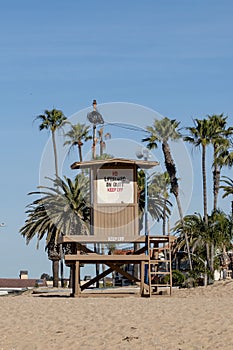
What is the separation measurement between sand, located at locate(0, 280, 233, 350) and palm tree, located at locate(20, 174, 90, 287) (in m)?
28.9

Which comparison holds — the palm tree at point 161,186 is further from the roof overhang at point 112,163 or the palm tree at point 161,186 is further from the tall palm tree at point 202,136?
the roof overhang at point 112,163

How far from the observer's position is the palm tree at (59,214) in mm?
53531

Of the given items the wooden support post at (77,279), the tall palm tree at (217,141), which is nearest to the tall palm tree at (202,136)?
the tall palm tree at (217,141)

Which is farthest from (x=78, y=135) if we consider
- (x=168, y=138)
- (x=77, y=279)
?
(x=77, y=279)

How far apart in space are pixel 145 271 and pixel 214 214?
2645cm

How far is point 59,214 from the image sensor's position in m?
54.7

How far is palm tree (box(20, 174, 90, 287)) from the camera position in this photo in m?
53.5

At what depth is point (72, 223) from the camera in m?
54.5

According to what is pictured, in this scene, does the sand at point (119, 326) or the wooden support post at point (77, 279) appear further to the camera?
the wooden support post at point (77, 279)

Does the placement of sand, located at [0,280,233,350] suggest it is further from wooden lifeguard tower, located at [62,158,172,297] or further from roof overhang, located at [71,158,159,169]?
roof overhang, located at [71,158,159,169]

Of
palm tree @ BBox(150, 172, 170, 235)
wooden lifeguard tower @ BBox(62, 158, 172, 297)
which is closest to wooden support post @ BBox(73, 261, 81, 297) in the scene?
wooden lifeguard tower @ BBox(62, 158, 172, 297)

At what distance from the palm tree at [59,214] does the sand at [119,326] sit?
28.9m

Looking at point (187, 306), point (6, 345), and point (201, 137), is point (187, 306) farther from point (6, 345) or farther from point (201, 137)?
point (201, 137)

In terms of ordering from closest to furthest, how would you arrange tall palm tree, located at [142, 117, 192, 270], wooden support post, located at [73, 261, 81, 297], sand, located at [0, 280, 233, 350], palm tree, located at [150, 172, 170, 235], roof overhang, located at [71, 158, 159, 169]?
sand, located at [0, 280, 233, 350] → roof overhang, located at [71, 158, 159, 169] → wooden support post, located at [73, 261, 81, 297] → tall palm tree, located at [142, 117, 192, 270] → palm tree, located at [150, 172, 170, 235]
